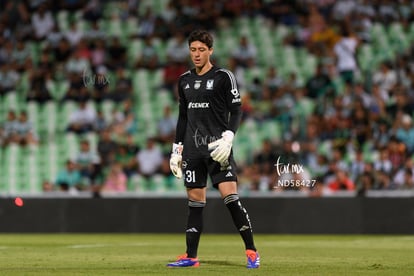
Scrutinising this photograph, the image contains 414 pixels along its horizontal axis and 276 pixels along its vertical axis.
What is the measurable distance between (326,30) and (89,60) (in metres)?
5.75

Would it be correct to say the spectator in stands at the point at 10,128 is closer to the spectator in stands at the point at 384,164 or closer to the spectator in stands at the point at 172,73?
the spectator in stands at the point at 172,73

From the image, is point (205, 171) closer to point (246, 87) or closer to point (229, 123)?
point (229, 123)

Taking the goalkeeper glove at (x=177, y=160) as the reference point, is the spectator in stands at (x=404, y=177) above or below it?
below

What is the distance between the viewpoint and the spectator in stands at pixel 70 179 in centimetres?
2133

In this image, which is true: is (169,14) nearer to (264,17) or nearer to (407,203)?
(264,17)

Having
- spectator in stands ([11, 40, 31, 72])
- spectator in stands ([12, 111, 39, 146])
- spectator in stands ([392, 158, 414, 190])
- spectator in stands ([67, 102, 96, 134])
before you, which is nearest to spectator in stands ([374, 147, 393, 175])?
spectator in stands ([392, 158, 414, 190])

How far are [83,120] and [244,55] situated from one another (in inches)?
164

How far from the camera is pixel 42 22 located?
90.2 ft

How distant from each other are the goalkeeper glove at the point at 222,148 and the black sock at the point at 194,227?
0.62 metres

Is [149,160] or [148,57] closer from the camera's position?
[149,160]

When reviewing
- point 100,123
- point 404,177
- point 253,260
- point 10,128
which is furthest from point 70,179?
point 253,260

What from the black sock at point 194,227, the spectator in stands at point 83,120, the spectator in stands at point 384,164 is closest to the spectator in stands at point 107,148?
the spectator in stands at point 83,120

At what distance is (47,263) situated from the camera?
37.1 ft

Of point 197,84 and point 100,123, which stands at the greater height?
point 100,123
